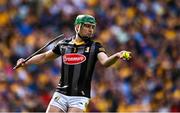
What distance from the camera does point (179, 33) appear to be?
2227 cm

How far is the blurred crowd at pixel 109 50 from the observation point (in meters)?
19.2

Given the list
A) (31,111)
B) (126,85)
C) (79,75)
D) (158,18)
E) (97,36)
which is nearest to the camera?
(79,75)

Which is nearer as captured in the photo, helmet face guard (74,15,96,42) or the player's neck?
helmet face guard (74,15,96,42)

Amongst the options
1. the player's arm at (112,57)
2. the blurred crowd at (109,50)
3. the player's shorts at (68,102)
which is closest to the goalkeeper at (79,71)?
the player's shorts at (68,102)

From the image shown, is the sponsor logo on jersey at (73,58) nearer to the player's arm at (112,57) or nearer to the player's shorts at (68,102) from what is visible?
the player's arm at (112,57)

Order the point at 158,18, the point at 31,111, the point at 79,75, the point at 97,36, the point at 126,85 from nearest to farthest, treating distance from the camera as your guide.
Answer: the point at 79,75
the point at 31,111
the point at 126,85
the point at 97,36
the point at 158,18

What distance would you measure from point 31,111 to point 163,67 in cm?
415

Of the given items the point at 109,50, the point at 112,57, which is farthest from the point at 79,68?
the point at 109,50

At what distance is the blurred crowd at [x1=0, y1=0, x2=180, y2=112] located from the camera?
63.0 feet

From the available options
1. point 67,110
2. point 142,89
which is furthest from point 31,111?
point 67,110

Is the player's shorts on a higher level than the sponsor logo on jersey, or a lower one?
lower

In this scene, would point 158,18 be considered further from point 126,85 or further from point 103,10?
point 126,85

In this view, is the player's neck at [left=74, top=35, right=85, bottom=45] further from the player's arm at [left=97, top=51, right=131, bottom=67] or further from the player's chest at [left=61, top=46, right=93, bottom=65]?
the player's arm at [left=97, top=51, right=131, bottom=67]

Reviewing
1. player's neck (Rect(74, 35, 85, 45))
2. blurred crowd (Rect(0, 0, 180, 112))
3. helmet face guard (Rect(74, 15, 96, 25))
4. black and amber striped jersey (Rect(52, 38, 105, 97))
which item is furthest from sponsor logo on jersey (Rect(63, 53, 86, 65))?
blurred crowd (Rect(0, 0, 180, 112))
